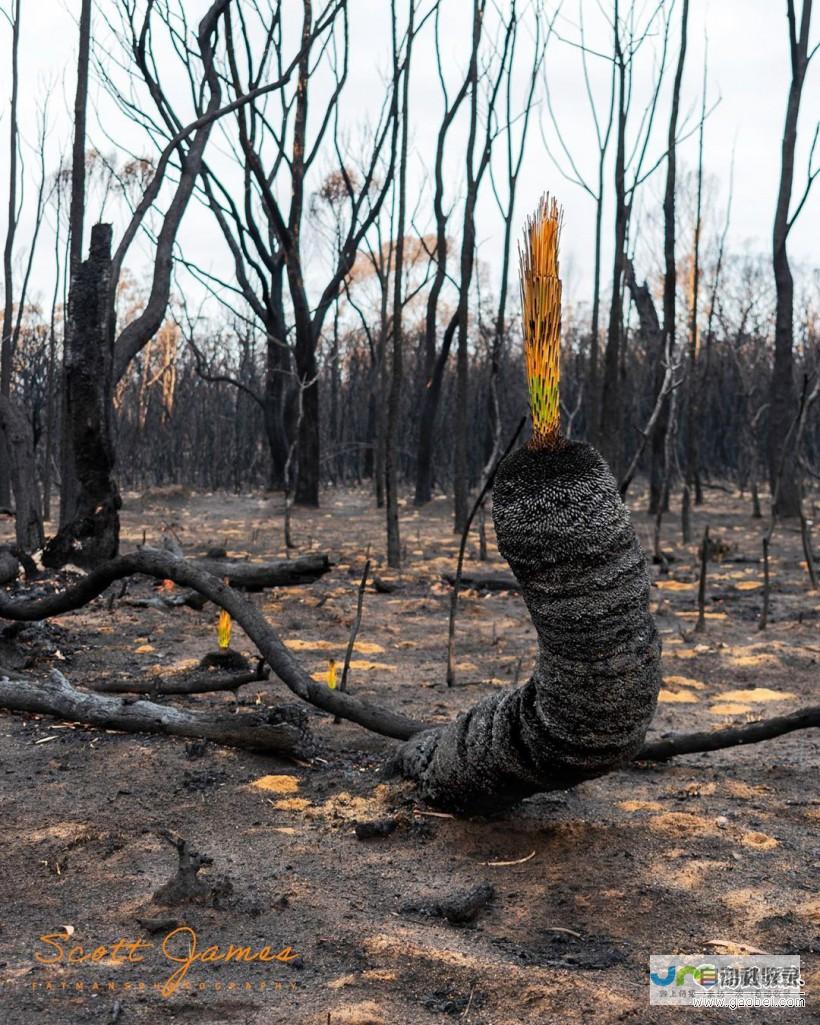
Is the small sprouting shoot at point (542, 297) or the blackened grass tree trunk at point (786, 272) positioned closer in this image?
the small sprouting shoot at point (542, 297)

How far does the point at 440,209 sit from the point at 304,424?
149 inches

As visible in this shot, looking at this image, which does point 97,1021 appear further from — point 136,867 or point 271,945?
point 136,867

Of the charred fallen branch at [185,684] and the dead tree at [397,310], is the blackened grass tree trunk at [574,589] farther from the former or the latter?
the dead tree at [397,310]

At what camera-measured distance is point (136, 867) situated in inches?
110

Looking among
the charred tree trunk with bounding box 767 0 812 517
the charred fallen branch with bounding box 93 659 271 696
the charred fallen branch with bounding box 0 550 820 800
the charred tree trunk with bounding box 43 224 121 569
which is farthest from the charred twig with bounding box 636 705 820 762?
the charred tree trunk with bounding box 767 0 812 517

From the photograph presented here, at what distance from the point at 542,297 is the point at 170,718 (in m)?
2.39

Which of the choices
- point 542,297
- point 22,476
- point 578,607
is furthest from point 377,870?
point 22,476

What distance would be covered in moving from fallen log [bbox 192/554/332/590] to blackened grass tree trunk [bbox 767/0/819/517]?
4.64 metres

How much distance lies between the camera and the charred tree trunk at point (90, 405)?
711 centimetres

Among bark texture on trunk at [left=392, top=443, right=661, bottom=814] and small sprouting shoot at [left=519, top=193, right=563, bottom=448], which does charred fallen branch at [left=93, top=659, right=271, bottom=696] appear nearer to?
bark texture on trunk at [left=392, top=443, right=661, bottom=814]

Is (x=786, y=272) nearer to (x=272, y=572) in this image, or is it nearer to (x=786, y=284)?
(x=786, y=284)

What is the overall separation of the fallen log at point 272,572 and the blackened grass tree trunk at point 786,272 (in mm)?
4643

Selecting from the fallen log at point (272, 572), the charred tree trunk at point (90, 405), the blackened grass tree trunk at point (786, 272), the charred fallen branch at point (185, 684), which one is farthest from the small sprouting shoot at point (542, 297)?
the blackened grass tree trunk at point (786, 272)

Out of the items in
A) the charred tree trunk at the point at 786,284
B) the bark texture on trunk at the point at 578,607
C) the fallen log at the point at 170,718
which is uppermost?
the charred tree trunk at the point at 786,284
